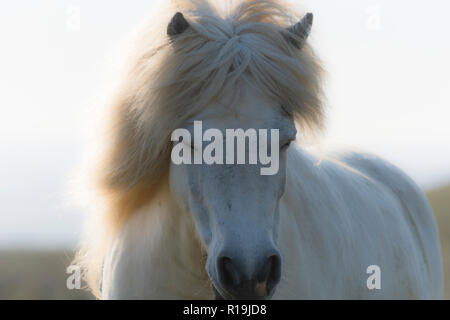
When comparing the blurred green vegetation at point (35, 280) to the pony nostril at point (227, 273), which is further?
the blurred green vegetation at point (35, 280)

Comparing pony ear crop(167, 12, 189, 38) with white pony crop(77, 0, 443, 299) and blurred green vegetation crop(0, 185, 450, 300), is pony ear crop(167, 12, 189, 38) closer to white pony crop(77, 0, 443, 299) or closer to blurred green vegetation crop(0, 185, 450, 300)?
white pony crop(77, 0, 443, 299)

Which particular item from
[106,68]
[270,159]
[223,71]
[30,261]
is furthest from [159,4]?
[30,261]

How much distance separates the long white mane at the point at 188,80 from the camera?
3189mm

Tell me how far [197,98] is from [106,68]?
76 centimetres

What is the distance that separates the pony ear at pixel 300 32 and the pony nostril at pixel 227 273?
1166 millimetres

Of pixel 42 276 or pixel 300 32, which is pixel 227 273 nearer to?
pixel 300 32

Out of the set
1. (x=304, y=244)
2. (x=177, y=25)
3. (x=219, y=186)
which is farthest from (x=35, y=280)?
(x=219, y=186)

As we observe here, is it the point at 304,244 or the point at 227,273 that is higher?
the point at 304,244

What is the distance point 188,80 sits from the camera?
126 inches

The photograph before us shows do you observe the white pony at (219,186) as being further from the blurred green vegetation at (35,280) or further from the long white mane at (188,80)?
the blurred green vegetation at (35,280)

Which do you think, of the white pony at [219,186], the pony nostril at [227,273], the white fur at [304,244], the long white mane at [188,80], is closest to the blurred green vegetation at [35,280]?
the white fur at [304,244]

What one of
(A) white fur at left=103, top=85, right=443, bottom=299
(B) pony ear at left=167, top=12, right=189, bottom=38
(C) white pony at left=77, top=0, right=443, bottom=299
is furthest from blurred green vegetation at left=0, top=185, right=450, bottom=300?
(B) pony ear at left=167, top=12, right=189, bottom=38

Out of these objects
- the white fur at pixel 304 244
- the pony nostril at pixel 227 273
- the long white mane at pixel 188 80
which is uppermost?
the long white mane at pixel 188 80

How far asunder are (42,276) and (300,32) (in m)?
15.7
